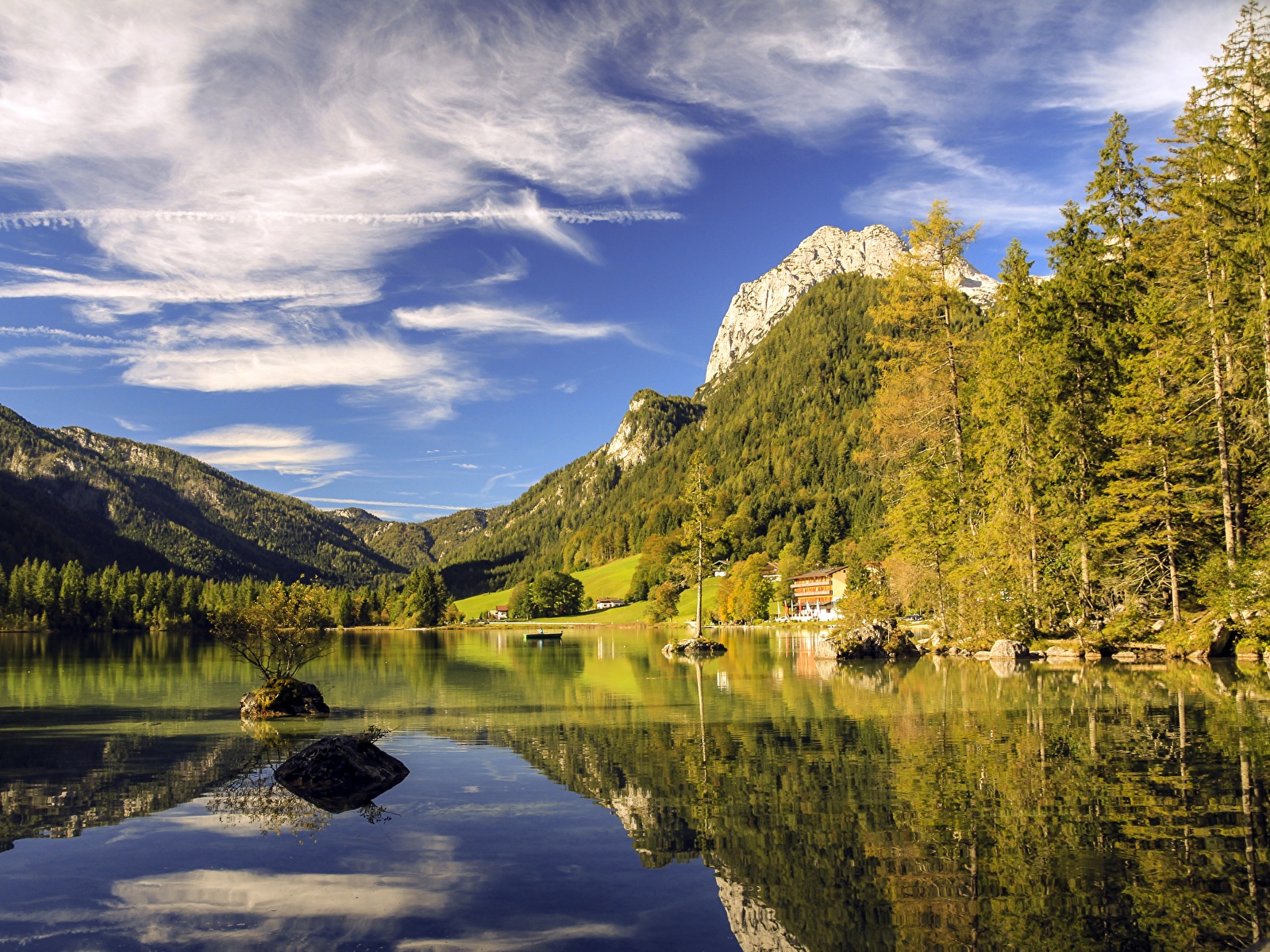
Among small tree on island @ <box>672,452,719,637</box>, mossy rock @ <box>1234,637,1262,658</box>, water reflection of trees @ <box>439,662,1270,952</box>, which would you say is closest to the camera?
water reflection of trees @ <box>439,662,1270,952</box>

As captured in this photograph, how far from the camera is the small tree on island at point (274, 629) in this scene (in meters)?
29.4

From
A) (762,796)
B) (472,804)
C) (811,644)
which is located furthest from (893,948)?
(811,644)

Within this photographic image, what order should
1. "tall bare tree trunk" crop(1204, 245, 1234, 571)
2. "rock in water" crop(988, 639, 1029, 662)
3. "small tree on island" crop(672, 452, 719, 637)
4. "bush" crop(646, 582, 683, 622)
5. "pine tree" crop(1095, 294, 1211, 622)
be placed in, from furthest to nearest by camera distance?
"bush" crop(646, 582, 683, 622), "small tree on island" crop(672, 452, 719, 637), "rock in water" crop(988, 639, 1029, 662), "pine tree" crop(1095, 294, 1211, 622), "tall bare tree trunk" crop(1204, 245, 1234, 571)

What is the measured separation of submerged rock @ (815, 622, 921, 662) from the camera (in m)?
50.7

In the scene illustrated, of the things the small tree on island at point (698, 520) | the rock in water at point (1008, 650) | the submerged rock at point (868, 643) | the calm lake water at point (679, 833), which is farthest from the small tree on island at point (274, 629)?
the small tree on island at point (698, 520)

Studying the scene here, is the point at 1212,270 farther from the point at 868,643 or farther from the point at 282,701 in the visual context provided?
the point at 282,701

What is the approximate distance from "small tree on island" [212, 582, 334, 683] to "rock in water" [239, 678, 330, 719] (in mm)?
430

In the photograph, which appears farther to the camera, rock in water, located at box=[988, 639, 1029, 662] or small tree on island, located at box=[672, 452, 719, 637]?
small tree on island, located at box=[672, 452, 719, 637]

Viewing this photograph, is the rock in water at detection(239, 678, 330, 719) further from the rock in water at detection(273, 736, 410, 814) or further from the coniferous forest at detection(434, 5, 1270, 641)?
the coniferous forest at detection(434, 5, 1270, 641)

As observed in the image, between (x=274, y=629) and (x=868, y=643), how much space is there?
36.0m

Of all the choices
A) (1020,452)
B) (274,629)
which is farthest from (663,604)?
(274,629)

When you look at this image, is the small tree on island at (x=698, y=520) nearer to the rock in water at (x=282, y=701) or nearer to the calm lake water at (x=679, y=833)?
the rock in water at (x=282, y=701)

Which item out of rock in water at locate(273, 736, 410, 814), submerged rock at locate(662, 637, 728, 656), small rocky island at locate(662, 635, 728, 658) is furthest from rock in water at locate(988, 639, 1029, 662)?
rock in water at locate(273, 736, 410, 814)

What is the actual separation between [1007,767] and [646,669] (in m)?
33.0
